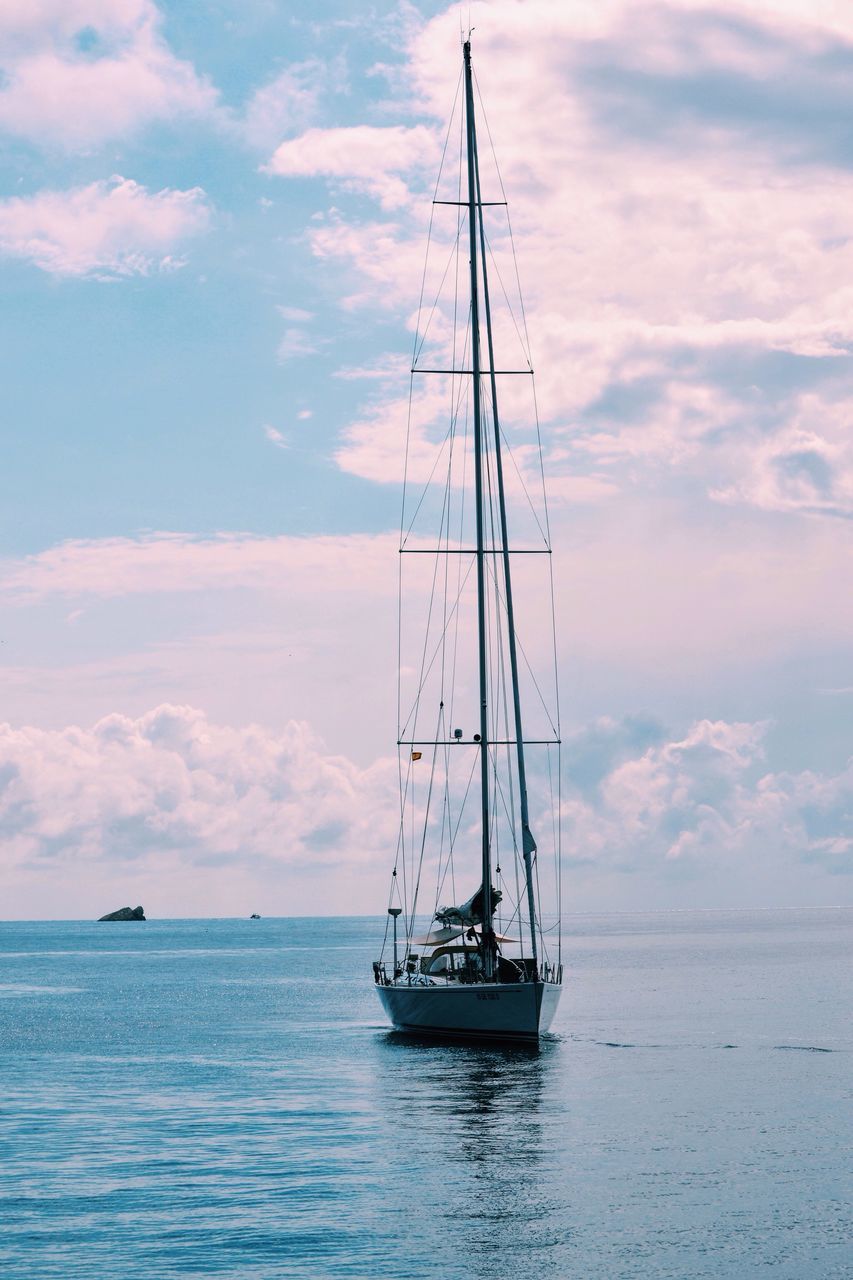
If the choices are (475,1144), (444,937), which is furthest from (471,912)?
(475,1144)

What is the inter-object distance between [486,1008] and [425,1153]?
56.7 ft

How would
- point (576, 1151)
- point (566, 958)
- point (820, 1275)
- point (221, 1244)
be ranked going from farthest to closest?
point (566, 958)
point (576, 1151)
point (221, 1244)
point (820, 1275)

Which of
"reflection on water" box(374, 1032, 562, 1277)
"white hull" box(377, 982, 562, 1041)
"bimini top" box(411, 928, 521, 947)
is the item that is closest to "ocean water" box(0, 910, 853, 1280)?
"reflection on water" box(374, 1032, 562, 1277)

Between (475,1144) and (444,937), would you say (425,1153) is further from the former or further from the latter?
(444,937)

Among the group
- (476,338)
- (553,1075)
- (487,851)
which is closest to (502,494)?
(476,338)

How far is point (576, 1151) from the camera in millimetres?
39344

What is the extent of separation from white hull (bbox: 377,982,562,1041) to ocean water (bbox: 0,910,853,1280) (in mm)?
1331

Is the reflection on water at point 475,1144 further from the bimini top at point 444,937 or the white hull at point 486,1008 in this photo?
the bimini top at point 444,937

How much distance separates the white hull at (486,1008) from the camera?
55.4m

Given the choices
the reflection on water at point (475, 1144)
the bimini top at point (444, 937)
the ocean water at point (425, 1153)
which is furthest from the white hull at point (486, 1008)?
the bimini top at point (444, 937)

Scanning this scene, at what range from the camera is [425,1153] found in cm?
3872

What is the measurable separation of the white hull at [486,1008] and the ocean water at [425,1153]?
1331mm

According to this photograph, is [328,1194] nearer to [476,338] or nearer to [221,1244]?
[221,1244]

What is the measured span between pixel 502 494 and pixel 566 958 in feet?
444
